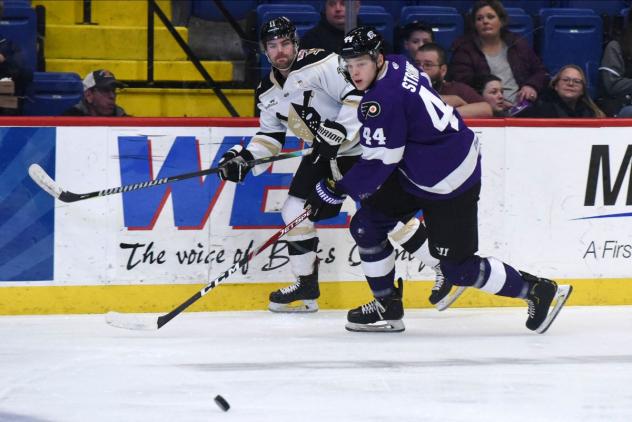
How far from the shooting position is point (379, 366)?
13.6 feet

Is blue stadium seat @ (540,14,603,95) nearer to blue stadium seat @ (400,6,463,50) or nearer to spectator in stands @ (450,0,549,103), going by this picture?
spectator in stands @ (450,0,549,103)

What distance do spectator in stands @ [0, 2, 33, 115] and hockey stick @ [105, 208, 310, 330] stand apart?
1137mm

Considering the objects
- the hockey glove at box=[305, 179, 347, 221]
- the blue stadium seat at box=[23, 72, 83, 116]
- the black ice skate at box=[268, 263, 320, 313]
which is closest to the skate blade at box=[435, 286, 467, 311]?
the black ice skate at box=[268, 263, 320, 313]

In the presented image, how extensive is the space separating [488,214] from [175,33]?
73.4 inches

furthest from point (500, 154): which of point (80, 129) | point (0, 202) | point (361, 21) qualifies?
point (0, 202)

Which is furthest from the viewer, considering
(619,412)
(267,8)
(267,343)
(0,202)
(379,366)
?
(267,8)

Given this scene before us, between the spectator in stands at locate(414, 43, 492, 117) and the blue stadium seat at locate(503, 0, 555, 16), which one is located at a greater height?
the blue stadium seat at locate(503, 0, 555, 16)

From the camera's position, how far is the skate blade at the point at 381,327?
186 inches

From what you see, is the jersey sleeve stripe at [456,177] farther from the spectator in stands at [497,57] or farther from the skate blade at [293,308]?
the spectator in stands at [497,57]

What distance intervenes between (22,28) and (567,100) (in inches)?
102

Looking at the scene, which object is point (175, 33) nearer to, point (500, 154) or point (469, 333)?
point (500, 154)

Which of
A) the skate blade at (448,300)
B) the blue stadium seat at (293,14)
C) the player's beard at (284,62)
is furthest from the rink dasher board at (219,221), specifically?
the blue stadium seat at (293,14)

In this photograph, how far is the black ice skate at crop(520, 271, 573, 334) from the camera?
460cm

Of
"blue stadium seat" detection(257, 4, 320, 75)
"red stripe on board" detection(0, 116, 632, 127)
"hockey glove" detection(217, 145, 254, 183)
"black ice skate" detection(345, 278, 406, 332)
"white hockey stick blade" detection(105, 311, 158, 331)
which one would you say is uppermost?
"blue stadium seat" detection(257, 4, 320, 75)
